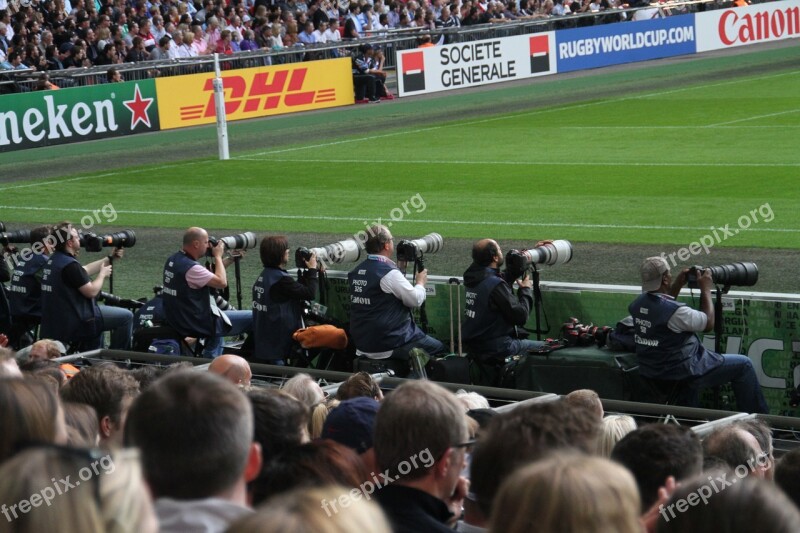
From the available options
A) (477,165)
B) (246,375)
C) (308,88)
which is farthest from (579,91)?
(246,375)

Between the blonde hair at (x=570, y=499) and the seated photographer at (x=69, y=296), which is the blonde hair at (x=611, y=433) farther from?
the seated photographer at (x=69, y=296)

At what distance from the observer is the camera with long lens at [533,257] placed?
10.6 m

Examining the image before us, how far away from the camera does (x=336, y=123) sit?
29922mm

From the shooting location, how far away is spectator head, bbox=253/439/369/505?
156 inches

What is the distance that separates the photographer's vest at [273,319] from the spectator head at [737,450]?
242 inches

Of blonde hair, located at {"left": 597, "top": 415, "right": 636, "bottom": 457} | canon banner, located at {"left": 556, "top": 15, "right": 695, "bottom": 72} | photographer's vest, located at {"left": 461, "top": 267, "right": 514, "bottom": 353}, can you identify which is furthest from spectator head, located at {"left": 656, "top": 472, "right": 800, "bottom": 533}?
canon banner, located at {"left": 556, "top": 15, "right": 695, "bottom": 72}

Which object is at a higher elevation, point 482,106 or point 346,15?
point 346,15

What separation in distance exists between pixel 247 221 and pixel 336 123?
11.4 m

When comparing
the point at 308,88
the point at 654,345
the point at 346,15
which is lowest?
the point at 654,345

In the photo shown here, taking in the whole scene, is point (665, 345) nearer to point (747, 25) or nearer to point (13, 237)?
point (13, 237)

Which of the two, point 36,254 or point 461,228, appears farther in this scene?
point 461,228

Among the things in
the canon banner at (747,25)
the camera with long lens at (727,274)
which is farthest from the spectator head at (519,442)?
the canon banner at (747,25)

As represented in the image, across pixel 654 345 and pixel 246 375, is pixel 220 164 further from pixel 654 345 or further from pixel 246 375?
pixel 246 375

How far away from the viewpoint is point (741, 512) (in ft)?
9.36
